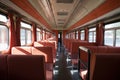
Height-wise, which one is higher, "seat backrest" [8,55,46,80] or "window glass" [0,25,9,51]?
"window glass" [0,25,9,51]

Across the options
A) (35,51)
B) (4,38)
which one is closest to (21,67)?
(35,51)

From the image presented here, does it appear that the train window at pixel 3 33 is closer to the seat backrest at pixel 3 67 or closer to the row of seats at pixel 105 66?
the seat backrest at pixel 3 67

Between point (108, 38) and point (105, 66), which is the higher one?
point (108, 38)

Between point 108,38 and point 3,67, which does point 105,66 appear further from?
point 108,38

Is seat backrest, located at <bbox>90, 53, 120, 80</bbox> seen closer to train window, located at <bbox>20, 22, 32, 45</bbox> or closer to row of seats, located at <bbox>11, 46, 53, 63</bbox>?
row of seats, located at <bbox>11, 46, 53, 63</bbox>

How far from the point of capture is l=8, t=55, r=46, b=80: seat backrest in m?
2.31

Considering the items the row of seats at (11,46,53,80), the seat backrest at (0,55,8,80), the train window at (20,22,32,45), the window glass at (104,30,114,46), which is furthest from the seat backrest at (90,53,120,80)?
the train window at (20,22,32,45)

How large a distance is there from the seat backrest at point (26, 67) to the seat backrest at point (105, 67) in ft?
2.68

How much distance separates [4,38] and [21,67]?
178 cm

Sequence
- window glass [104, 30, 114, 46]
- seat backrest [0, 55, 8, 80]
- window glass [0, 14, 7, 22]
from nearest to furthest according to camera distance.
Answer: seat backrest [0, 55, 8, 80] < window glass [0, 14, 7, 22] < window glass [104, 30, 114, 46]

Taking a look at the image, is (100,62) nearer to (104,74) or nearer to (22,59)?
(104,74)

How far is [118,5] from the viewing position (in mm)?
3453

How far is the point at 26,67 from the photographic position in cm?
235

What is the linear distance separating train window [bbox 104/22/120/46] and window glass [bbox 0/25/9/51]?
3215 mm
